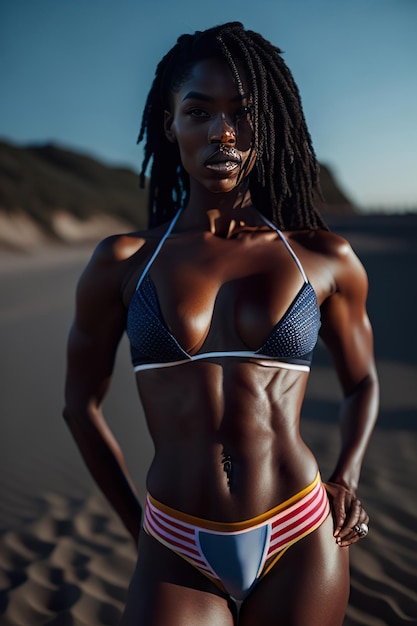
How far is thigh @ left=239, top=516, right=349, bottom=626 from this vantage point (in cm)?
183

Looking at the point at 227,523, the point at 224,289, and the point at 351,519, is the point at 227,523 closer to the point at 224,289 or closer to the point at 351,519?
the point at 351,519

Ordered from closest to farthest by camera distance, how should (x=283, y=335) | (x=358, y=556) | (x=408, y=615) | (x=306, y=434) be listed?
(x=283, y=335), (x=408, y=615), (x=358, y=556), (x=306, y=434)

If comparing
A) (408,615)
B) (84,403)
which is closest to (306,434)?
(408,615)

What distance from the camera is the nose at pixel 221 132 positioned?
6.64 feet

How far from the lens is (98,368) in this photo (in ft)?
7.43

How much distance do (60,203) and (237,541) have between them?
1700 inches

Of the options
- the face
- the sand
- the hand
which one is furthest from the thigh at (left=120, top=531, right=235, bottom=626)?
the sand

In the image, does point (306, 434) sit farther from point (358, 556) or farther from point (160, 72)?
point (160, 72)

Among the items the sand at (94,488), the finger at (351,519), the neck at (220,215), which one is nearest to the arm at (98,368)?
the neck at (220,215)

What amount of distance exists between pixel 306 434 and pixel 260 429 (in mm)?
5262

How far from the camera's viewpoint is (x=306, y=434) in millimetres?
7035

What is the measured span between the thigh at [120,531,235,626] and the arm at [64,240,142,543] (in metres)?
0.45

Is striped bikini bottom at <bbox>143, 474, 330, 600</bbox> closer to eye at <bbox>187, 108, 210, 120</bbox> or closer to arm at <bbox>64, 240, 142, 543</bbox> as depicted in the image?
arm at <bbox>64, 240, 142, 543</bbox>

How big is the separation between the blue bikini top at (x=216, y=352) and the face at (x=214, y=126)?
332 millimetres
